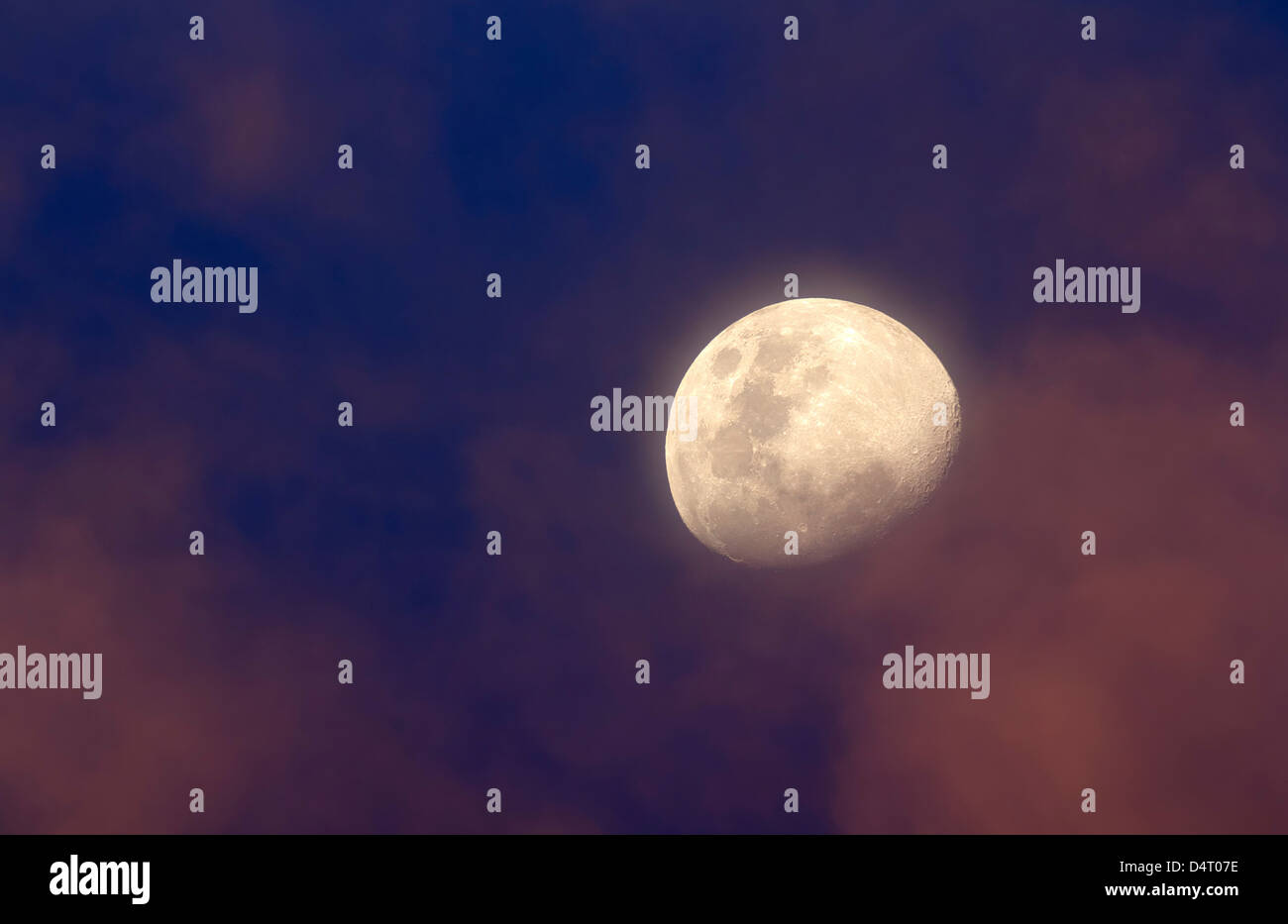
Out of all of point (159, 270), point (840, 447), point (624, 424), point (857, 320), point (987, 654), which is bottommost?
point (987, 654)

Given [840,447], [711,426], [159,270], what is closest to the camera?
[840,447]

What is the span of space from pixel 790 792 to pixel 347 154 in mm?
9514

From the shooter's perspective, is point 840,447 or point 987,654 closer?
point 840,447

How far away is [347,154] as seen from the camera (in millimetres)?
12156

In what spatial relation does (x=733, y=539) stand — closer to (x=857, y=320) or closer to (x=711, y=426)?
(x=711, y=426)

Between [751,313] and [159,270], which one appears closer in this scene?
[751,313]

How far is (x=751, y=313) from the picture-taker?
36.1 feet

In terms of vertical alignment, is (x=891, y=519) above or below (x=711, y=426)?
below

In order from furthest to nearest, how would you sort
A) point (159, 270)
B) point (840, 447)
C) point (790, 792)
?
point (159, 270) → point (790, 792) → point (840, 447)

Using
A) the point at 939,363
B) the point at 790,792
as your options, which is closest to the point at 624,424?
the point at 939,363

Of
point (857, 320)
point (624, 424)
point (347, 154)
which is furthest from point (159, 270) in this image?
point (857, 320)

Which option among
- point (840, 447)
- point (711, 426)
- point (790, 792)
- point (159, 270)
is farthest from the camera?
point (159, 270)

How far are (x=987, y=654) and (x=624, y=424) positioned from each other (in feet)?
16.4

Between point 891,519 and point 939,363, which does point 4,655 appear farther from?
point 939,363
